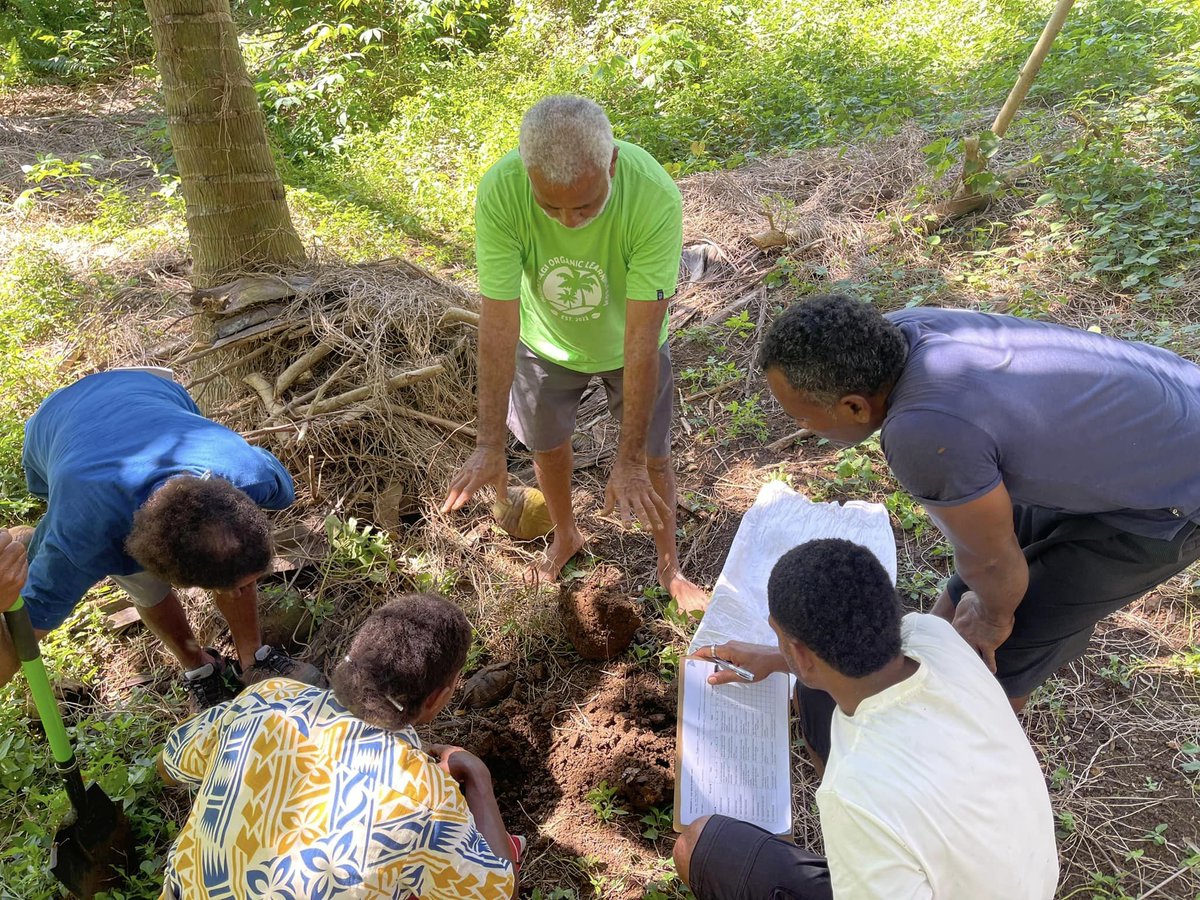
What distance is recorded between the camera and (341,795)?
1569 mm

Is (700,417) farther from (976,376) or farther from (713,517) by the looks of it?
(976,376)

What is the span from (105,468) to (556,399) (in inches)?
56.4

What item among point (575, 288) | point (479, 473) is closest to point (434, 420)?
point (479, 473)

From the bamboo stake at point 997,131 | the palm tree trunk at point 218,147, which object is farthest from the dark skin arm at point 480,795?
the bamboo stake at point 997,131

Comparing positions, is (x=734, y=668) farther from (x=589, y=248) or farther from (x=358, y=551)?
(x=358, y=551)

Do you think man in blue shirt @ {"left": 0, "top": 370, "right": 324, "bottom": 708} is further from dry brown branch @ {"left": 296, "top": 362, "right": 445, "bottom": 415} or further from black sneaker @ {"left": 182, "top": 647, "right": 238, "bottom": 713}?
dry brown branch @ {"left": 296, "top": 362, "right": 445, "bottom": 415}

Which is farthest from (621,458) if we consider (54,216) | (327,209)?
(54,216)

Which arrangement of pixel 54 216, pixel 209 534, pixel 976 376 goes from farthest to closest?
pixel 54 216
pixel 209 534
pixel 976 376

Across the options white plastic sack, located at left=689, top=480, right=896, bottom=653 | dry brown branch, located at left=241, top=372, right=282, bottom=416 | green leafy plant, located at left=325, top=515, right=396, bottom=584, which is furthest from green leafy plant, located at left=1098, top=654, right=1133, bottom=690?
dry brown branch, located at left=241, top=372, right=282, bottom=416

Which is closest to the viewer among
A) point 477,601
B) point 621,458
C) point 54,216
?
point 621,458

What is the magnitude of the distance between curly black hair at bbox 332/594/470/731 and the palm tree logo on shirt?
1.14 meters

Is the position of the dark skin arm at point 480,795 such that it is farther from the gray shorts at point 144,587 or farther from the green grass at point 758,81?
the green grass at point 758,81

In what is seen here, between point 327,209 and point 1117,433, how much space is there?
18.6 ft

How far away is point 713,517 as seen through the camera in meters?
3.40
